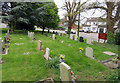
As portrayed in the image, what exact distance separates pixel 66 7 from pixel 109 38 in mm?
13674

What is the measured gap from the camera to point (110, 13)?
11844 mm

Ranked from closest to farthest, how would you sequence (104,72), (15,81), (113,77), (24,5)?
(15,81)
(113,77)
(104,72)
(24,5)

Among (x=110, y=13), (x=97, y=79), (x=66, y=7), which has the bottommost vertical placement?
(x=97, y=79)

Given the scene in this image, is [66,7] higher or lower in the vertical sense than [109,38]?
higher

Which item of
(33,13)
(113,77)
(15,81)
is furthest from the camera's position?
(33,13)

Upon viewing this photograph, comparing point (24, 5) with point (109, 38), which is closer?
point (109, 38)

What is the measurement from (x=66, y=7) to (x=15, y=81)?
69.6 ft

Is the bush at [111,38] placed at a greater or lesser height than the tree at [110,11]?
lesser

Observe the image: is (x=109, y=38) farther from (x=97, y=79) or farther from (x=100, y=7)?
(x=97, y=79)

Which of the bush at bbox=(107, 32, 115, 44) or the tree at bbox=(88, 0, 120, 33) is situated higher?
the tree at bbox=(88, 0, 120, 33)

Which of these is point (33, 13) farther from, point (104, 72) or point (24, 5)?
point (104, 72)

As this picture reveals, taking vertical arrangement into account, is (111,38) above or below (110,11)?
below

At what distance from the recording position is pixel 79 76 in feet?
12.4

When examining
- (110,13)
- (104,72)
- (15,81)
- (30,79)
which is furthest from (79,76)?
(110,13)
